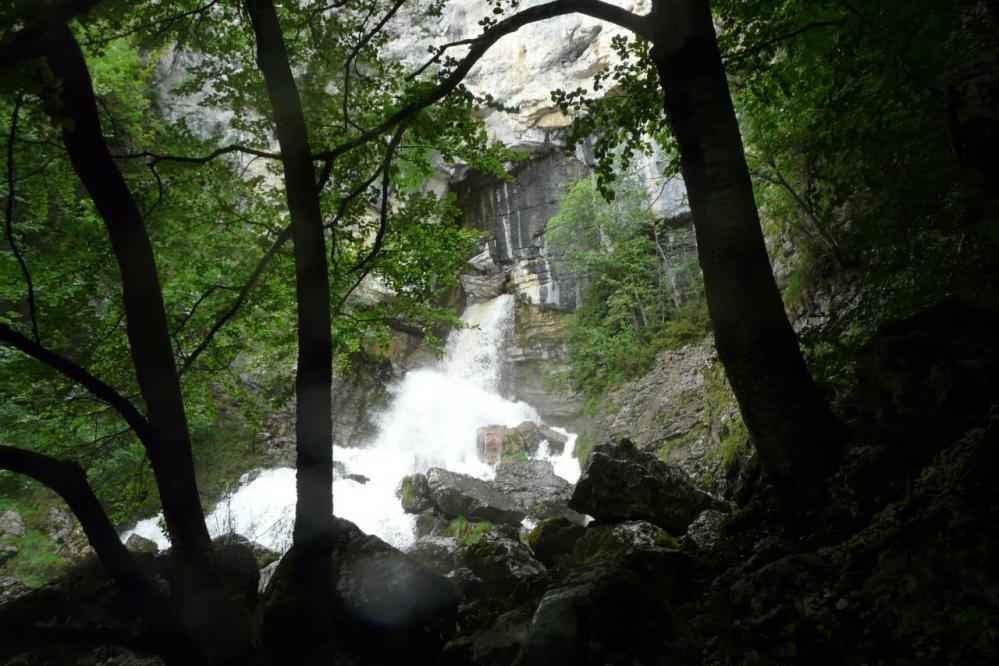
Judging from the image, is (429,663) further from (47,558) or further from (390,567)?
(47,558)

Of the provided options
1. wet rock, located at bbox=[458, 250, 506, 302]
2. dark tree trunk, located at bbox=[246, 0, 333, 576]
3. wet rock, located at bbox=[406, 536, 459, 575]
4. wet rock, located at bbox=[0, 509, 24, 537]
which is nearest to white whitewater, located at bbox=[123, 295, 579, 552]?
wet rock, located at bbox=[458, 250, 506, 302]

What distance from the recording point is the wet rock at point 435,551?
418 inches

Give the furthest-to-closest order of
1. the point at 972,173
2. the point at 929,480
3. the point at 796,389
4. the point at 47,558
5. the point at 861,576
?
the point at 47,558
the point at 972,173
the point at 796,389
the point at 929,480
the point at 861,576

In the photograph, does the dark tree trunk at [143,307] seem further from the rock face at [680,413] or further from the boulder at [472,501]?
the boulder at [472,501]

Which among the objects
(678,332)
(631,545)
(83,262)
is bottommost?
(631,545)

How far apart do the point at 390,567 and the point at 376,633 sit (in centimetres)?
59

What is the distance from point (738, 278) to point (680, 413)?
35.6 ft

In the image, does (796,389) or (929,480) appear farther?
(796,389)

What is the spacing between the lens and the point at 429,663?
154 inches

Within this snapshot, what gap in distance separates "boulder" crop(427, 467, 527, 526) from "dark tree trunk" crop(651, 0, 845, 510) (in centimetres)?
1047

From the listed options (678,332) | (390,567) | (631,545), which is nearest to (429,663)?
(390,567)

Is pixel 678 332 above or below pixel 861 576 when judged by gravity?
above

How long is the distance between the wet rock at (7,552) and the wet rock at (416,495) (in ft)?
29.3

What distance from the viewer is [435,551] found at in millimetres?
11414
